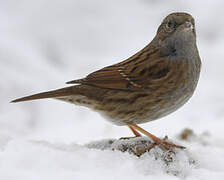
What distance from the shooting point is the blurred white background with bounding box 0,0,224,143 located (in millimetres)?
6341

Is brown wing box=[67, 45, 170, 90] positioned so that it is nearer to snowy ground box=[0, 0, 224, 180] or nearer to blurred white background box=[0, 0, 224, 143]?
snowy ground box=[0, 0, 224, 180]

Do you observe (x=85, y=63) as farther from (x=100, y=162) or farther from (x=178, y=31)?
(x=100, y=162)

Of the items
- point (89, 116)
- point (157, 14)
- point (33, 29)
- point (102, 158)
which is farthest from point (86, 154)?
point (157, 14)

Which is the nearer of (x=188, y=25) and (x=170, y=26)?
(x=188, y=25)

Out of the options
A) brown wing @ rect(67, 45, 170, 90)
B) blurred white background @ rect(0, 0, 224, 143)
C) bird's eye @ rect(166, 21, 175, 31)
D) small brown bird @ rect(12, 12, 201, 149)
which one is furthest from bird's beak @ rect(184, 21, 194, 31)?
blurred white background @ rect(0, 0, 224, 143)

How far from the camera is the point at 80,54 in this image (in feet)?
26.1

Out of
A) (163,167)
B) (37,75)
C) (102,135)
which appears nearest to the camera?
(163,167)

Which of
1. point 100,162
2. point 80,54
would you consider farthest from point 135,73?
point 80,54

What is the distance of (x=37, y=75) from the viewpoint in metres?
7.24

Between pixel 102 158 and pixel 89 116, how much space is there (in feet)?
11.7

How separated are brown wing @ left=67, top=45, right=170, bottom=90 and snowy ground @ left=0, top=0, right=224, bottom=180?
2.41ft

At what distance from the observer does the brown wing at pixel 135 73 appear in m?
4.04

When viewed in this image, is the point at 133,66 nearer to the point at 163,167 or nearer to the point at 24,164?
the point at 163,167

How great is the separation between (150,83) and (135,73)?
0.73 feet
